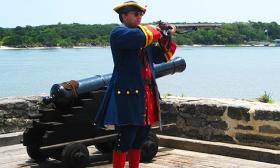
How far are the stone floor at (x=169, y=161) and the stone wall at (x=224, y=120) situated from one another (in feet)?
0.95

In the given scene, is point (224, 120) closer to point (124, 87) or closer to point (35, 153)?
point (35, 153)

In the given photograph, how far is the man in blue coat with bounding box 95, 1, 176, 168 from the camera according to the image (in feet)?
14.6

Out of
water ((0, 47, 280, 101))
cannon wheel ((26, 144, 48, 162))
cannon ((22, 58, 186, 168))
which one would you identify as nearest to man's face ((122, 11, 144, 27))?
cannon ((22, 58, 186, 168))

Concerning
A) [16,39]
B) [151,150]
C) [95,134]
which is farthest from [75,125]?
[16,39]

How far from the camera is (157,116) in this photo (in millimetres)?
4695

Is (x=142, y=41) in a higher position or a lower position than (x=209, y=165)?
higher

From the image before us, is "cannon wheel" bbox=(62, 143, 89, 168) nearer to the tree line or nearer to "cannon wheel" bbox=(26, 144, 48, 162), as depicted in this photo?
"cannon wheel" bbox=(26, 144, 48, 162)

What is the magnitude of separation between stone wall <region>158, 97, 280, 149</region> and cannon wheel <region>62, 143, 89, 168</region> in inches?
54.5

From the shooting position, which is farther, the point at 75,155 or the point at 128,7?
the point at 75,155

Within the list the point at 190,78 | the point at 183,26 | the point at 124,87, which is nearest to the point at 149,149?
the point at 183,26

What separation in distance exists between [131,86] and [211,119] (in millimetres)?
2250

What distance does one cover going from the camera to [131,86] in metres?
4.54

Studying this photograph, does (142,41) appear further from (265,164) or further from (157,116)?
(265,164)

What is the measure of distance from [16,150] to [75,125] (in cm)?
131
